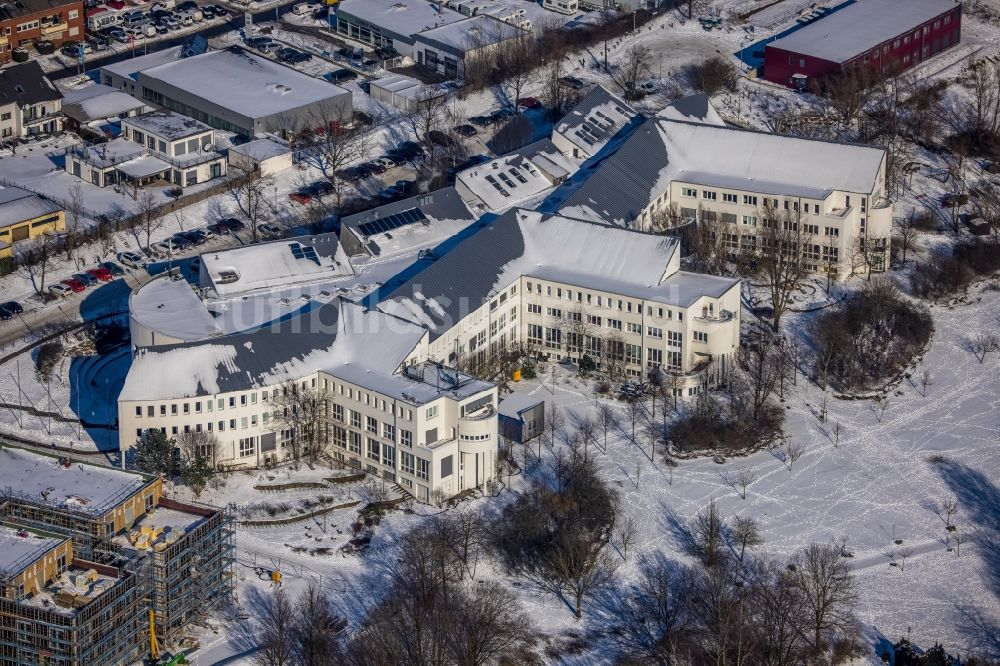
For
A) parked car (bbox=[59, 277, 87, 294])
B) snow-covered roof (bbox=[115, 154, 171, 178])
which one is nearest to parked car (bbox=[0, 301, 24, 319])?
parked car (bbox=[59, 277, 87, 294])

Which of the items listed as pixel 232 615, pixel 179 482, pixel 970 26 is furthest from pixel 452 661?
pixel 970 26

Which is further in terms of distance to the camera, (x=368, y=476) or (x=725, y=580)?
(x=368, y=476)

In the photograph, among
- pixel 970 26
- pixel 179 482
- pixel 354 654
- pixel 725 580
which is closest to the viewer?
pixel 354 654

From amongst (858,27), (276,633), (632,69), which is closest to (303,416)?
(276,633)

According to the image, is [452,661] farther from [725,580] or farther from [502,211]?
[502,211]

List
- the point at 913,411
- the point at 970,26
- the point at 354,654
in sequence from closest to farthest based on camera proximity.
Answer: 1. the point at 354,654
2. the point at 913,411
3. the point at 970,26
